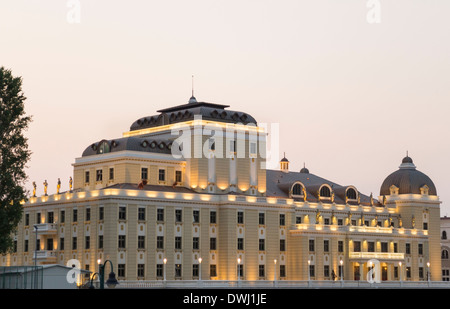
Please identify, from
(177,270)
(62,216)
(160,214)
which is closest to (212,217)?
(160,214)

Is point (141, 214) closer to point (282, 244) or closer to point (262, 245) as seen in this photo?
point (262, 245)

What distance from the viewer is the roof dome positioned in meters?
141

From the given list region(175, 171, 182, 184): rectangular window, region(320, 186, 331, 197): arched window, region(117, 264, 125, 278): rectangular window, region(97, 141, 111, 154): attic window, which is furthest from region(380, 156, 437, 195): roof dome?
region(117, 264, 125, 278): rectangular window

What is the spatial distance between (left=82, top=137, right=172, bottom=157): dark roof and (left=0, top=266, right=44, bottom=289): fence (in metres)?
44.4

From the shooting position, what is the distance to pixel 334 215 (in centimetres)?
12962

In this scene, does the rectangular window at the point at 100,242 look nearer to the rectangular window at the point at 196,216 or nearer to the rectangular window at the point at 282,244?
the rectangular window at the point at 196,216

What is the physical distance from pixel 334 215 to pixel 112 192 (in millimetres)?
35042

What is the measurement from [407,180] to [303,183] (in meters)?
16.6

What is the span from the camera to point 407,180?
14150 cm

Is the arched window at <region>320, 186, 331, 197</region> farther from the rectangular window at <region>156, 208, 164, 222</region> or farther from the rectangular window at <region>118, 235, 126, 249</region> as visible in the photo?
the rectangular window at <region>118, 235, 126, 249</region>

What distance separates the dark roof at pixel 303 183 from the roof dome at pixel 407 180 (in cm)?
354

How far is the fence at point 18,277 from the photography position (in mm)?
67188
